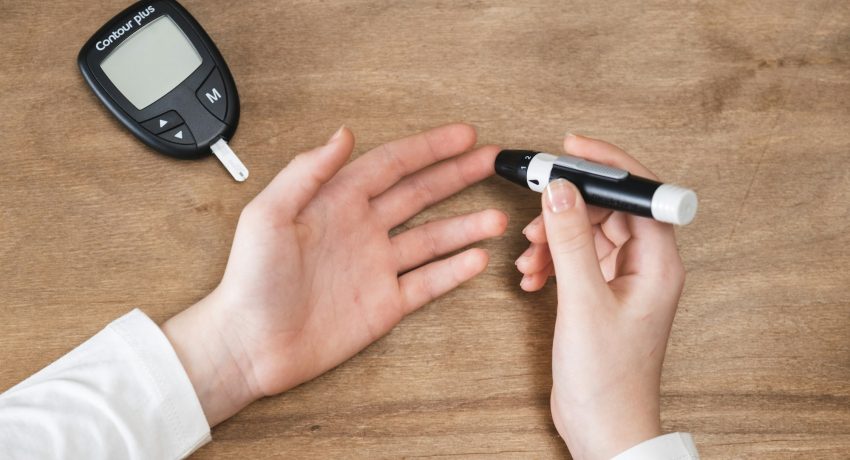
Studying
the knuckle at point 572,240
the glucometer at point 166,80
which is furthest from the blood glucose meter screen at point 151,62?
the knuckle at point 572,240

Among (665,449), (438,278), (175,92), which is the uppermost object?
(175,92)

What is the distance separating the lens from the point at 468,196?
92 cm

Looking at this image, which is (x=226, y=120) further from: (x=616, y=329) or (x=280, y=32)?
(x=616, y=329)

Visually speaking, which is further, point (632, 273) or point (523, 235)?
point (523, 235)

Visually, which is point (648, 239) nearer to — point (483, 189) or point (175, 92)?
point (483, 189)

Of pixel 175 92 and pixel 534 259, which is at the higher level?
pixel 175 92

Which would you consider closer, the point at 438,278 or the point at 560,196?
the point at 560,196

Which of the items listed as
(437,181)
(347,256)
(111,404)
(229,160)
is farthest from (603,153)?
(111,404)

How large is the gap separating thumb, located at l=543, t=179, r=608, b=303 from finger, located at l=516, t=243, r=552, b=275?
0.33 ft

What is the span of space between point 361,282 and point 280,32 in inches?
12.7

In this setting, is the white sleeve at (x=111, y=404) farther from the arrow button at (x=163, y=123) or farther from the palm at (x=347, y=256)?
the arrow button at (x=163, y=123)

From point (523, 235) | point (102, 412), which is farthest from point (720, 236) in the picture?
point (102, 412)

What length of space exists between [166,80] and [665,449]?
0.66 metres

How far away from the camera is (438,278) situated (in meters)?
0.87
